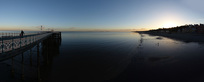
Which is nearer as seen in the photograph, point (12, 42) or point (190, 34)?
point (12, 42)

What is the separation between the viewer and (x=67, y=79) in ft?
34.7

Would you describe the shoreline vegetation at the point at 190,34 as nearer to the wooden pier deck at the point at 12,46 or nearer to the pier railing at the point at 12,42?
the wooden pier deck at the point at 12,46

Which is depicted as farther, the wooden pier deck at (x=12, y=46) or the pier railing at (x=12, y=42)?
the pier railing at (x=12, y=42)

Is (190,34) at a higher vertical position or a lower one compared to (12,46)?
higher

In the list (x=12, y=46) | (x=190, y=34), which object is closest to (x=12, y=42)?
(x=12, y=46)

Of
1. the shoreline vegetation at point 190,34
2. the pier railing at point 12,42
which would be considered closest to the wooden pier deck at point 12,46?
the pier railing at point 12,42

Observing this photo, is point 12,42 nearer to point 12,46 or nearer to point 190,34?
point 12,46

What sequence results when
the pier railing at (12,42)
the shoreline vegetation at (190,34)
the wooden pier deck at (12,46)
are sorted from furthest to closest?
the shoreline vegetation at (190,34), the pier railing at (12,42), the wooden pier deck at (12,46)

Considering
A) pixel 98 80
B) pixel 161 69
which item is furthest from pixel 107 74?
pixel 161 69

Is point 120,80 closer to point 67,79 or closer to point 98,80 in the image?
point 98,80

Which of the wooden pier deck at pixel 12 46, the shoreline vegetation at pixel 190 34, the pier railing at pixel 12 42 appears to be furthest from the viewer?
the shoreline vegetation at pixel 190 34

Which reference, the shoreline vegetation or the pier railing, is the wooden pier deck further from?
the shoreline vegetation

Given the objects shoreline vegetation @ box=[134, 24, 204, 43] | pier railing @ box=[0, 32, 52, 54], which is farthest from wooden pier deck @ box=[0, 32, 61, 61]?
shoreline vegetation @ box=[134, 24, 204, 43]

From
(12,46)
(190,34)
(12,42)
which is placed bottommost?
(12,46)
